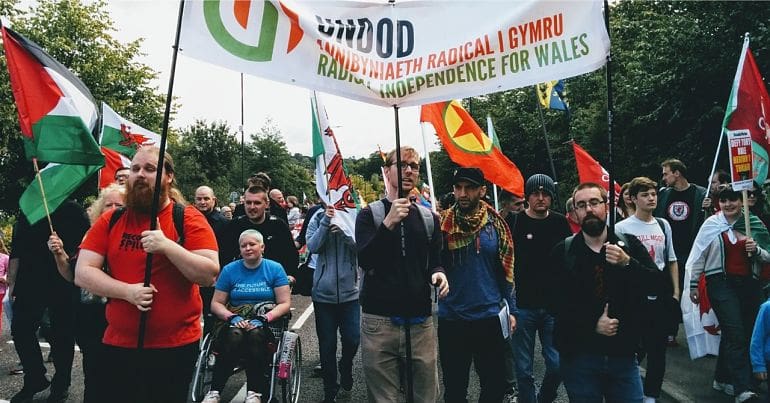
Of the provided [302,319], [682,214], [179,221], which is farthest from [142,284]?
[302,319]

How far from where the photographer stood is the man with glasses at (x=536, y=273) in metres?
5.22

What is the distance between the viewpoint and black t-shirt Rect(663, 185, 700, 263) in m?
7.21

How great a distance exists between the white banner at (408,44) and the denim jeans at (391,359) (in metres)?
1.34

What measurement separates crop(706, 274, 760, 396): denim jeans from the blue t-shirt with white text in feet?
12.7

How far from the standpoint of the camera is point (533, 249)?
17.5 ft

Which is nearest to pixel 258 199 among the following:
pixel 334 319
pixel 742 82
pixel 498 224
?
pixel 334 319

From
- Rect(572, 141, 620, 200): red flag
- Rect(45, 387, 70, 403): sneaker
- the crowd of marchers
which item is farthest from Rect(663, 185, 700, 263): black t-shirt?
Rect(45, 387, 70, 403): sneaker

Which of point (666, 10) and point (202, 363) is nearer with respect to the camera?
point (202, 363)

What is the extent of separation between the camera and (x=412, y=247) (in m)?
3.81

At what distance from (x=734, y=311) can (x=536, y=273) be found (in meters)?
1.88

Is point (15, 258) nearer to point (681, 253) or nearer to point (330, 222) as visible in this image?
point (330, 222)

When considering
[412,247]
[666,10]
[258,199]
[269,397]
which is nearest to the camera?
[412,247]

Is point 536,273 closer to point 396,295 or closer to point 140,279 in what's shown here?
point 396,295

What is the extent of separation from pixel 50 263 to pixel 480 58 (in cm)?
417
